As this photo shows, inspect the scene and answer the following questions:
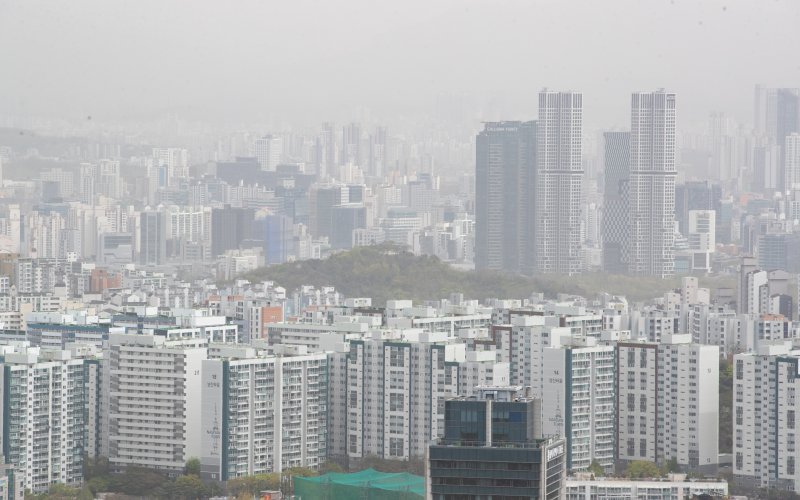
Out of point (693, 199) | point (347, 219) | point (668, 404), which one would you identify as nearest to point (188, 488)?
point (668, 404)

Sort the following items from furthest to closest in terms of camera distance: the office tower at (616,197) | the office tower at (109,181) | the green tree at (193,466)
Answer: the office tower at (616,197)
the office tower at (109,181)
the green tree at (193,466)

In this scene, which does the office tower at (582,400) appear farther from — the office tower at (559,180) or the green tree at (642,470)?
the office tower at (559,180)

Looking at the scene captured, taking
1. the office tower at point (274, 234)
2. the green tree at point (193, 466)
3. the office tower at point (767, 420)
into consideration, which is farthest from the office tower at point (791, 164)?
the green tree at point (193, 466)

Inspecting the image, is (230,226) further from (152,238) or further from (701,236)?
(701,236)

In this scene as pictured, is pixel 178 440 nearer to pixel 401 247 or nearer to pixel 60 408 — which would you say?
pixel 60 408

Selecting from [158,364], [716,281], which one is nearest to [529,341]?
[158,364]

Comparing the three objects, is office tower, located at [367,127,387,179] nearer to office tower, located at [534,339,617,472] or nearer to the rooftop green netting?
office tower, located at [534,339,617,472]
